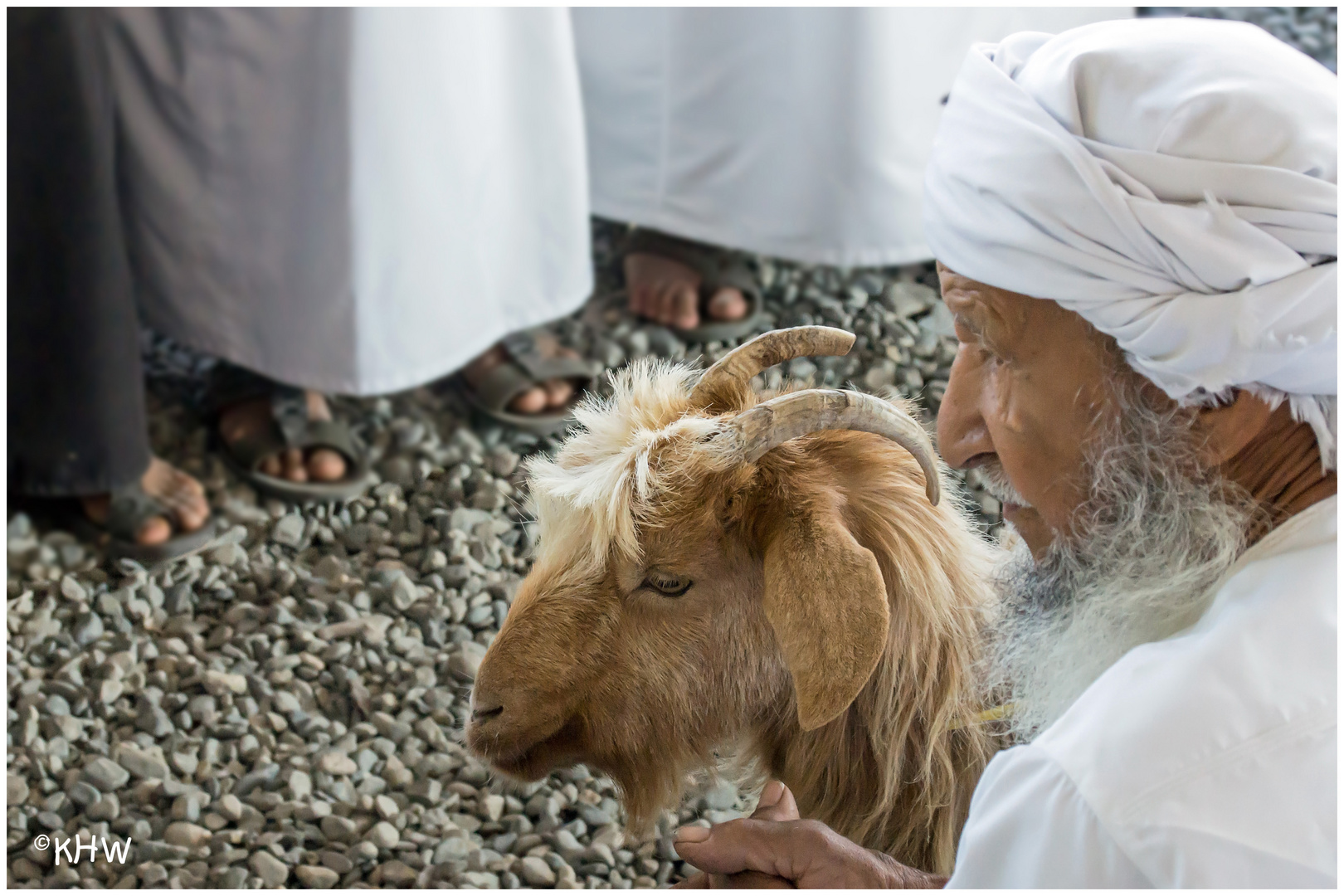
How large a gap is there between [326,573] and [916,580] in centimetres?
114

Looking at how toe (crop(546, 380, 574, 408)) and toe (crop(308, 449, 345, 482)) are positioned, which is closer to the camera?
toe (crop(308, 449, 345, 482))

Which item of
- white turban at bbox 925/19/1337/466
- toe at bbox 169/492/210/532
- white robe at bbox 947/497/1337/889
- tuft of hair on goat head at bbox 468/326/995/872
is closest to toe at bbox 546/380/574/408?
toe at bbox 169/492/210/532

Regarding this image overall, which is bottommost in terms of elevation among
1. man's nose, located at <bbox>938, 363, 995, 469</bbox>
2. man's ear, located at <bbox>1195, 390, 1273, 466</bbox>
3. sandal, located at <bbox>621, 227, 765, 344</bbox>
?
sandal, located at <bbox>621, 227, 765, 344</bbox>

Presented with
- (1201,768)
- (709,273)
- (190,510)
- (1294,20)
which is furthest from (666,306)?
(1294,20)

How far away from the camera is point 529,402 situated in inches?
103

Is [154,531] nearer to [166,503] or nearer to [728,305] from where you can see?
[166,503]

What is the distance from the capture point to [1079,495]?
124cm

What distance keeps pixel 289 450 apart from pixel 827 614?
5.35 feet

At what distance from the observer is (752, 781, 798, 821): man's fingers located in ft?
4.46

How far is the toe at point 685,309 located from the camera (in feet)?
8.38

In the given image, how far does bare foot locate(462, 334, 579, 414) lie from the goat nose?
1307 mm

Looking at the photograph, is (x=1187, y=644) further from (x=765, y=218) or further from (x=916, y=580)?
(x=765, y=218)

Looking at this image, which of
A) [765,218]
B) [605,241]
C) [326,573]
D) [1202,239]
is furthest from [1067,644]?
[605,241]

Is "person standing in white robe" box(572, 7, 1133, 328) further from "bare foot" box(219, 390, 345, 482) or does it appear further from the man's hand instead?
the man's hand
